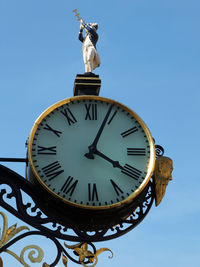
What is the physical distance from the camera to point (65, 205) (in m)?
7.14

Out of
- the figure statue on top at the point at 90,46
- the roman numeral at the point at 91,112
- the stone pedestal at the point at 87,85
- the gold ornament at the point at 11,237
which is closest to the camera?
the gold ornament at the point at 11,237

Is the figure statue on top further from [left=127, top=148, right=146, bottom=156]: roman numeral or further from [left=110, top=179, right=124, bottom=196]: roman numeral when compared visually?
[left=110, top=179, right=124, bottom=196]: roman numeral

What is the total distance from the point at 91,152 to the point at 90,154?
22 millimetres

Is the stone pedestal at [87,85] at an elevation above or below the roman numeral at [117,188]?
above

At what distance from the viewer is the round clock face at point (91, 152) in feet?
23.7

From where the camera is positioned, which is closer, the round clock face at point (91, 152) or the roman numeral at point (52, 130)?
the round clock face at point (91, 152)

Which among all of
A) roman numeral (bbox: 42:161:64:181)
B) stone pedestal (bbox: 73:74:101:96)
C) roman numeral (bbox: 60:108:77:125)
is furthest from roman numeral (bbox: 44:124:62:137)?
stone pedestal (bbox: 73:74:101:96)

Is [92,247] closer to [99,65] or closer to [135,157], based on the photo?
[135,157]

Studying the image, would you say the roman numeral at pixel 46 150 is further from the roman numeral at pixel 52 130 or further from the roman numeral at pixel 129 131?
the roman numeral at pixel 129 131

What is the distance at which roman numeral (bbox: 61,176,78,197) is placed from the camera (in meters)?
7.20

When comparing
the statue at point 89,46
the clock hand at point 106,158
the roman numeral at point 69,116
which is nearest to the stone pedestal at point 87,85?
the statue at point 89,46

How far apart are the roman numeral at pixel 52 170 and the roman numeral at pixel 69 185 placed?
114 mm

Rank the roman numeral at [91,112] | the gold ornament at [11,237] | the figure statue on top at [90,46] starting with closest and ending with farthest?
the gold ornament at [11,237] < the roman numeral at [91,112] < the figure statue on top at [90,46]

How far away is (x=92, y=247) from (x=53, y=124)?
127 centimetres
